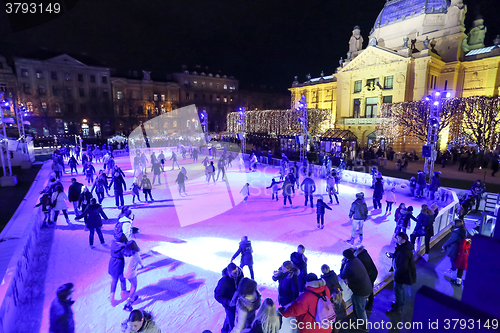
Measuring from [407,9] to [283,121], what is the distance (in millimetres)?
23726

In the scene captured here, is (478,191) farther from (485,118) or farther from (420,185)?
(485,118)

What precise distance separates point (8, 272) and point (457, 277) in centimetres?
823

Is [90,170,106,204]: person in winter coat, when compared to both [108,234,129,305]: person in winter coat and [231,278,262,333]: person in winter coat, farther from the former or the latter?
[231,278,262,333]: person in winter coat

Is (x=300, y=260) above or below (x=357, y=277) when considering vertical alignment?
below

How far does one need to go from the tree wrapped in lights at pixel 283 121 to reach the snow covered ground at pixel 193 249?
24.3 meters

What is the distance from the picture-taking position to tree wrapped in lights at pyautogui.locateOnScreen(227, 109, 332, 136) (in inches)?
1389

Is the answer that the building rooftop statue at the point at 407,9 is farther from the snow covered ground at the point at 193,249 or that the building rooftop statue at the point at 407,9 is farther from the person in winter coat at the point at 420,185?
the snow covered ground at the point at 193,249

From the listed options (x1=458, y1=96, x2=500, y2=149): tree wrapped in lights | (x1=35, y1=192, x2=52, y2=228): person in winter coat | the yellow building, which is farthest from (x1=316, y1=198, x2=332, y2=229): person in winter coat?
the yellow building

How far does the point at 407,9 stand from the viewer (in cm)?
3697

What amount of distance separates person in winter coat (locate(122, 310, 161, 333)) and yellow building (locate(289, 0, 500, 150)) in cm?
3232

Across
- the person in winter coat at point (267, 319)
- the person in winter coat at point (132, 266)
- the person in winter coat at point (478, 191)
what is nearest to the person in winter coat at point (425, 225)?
Result: the person in winter coat at point (267, 319)

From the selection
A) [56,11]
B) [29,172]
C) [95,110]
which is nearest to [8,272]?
[56,11]

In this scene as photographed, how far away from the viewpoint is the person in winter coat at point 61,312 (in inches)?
128

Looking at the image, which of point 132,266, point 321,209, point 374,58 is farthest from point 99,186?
point 374,58
